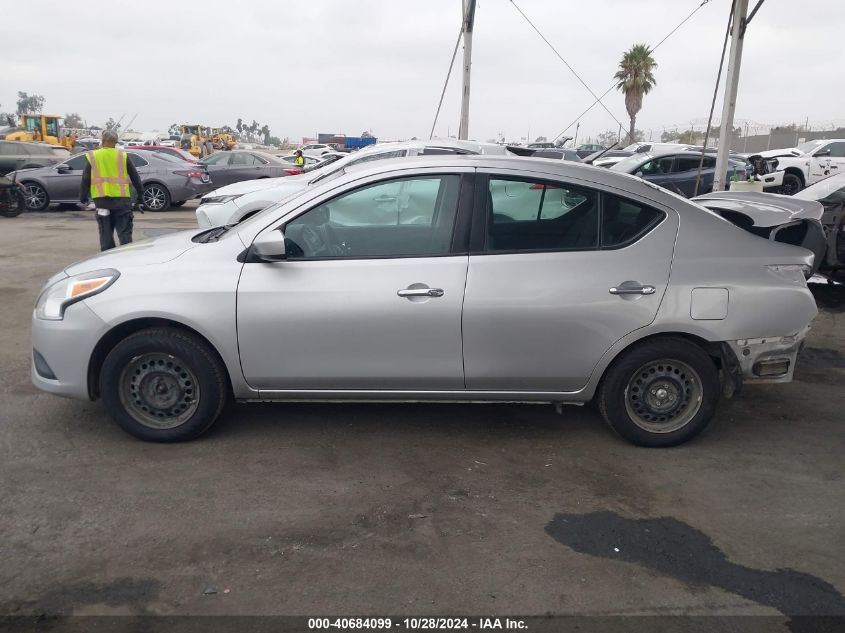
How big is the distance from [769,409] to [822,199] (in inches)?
185

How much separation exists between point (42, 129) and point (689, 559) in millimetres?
39880

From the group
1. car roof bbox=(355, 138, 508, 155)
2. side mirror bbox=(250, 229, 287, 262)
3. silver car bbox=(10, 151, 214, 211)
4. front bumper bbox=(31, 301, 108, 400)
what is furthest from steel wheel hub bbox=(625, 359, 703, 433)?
silver car bbox=(10, 151, 214, 211)

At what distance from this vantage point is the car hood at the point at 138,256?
446 cm

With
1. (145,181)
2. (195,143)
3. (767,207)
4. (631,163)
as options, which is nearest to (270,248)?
(767,207)

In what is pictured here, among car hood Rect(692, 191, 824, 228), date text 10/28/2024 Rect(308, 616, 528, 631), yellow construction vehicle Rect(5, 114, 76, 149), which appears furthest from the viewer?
yellow construction vehicle Rect(5, 114, 76, 149)

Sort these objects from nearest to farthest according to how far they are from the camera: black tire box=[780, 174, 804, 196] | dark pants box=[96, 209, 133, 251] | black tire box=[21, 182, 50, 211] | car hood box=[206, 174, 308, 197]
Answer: dark pants box=[96, 209, 133, 251] < car hood box=[206, 174, 308, 197] < black tire box=[21, 182, 50, 211] < black tire box=[780, 174, 804, 196]

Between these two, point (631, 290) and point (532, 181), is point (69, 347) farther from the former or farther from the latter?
point (631, 290)

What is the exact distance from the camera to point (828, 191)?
29.7ft

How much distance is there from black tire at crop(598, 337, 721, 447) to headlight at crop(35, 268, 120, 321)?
304 cm

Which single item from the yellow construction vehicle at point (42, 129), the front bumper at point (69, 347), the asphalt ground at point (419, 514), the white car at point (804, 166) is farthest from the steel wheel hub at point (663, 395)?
the yellow construction vehicle at point (42, 129)

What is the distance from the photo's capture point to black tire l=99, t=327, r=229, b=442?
4.30 m

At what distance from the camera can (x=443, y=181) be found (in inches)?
175

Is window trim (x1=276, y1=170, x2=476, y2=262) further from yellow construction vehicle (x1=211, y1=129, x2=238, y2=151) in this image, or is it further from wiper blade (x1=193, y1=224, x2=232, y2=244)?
yellow construction vehicle (x1=211, y1=129, x2=238, y2=151)

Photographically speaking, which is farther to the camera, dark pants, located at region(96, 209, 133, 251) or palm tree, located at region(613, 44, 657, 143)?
palm tree, located at region(613, 44, 657, 143)
